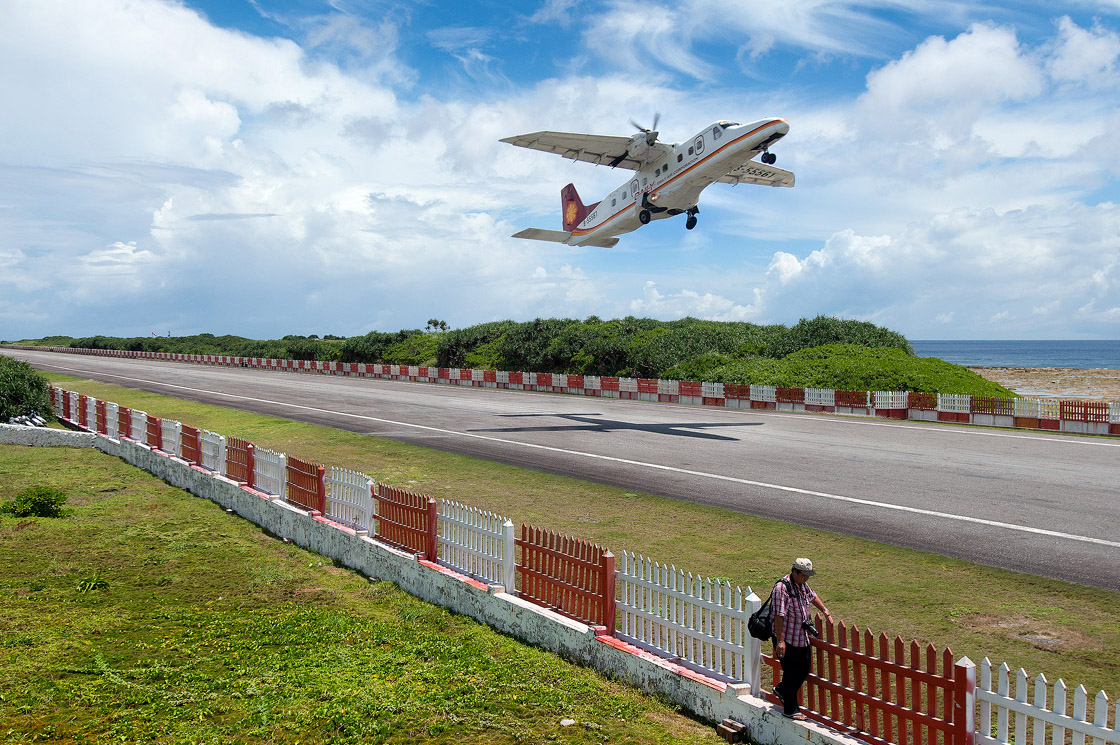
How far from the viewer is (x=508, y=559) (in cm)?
891

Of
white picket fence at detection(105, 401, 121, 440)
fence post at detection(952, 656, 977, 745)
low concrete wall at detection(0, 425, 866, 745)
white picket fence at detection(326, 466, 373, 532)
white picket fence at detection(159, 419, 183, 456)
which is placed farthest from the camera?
white picket fence at detection(105, 401, 121, 440)

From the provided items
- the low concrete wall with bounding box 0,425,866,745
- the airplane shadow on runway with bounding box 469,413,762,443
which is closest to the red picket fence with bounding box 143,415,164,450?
the low concrete wall with bounding box 0,425,866,745

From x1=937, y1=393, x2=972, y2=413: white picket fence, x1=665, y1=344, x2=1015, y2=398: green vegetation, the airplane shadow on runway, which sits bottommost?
the airplane shadow on runway

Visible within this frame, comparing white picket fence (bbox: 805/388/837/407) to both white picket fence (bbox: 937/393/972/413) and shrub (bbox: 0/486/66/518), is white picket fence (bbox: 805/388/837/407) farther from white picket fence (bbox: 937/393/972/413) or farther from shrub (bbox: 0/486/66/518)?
shrub (bbox: 0/486/66/518)

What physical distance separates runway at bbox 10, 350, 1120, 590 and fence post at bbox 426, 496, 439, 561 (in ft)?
21.5

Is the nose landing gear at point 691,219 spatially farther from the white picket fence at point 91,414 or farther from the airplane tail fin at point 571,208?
the white picket fence at point 91,414

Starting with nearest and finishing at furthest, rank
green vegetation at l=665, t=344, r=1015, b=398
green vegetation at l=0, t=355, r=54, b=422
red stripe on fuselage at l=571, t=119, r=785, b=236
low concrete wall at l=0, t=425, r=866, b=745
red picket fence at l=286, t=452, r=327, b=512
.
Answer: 1. low concrete wall at l=0, t=425, r=866, b=745
2. red picket fence at l=286, t=452, r=327, b=512
3. red stripe on fuselage at l=571, t=119, r=785, b=236
4. green vegetation at l=0, t=355, r=54, b=422
5. green vegetation at l=665, t=344, r=1015, b=398

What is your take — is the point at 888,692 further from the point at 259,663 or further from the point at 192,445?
the point at 192,445

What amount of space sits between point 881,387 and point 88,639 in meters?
33.6

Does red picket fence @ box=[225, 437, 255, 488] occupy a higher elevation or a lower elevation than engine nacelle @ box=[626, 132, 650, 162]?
lower

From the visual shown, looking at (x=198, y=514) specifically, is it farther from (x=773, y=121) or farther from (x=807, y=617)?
(x=773, y=121)

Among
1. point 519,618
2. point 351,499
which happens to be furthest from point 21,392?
point 519,618

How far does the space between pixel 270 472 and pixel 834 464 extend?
13.5 metres

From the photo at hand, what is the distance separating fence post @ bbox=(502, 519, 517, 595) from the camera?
883cm
